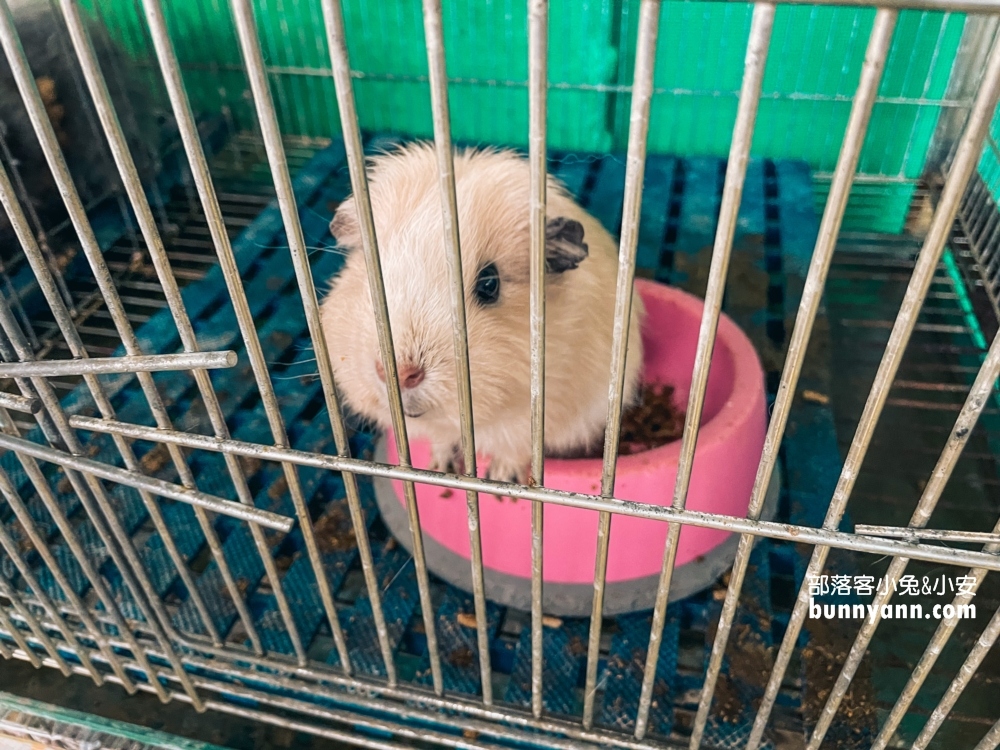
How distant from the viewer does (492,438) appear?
4.04 ft

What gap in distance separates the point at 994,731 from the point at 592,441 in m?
0.75

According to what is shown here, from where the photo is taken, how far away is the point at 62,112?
1.97 m

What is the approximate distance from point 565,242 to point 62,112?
1644mm

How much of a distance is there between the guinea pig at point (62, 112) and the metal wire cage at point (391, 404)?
0.08m

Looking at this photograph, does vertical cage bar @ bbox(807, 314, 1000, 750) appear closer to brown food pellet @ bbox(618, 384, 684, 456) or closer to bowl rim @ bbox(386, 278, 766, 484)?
bowl rim @ bbox(386, 278, 766, 484)

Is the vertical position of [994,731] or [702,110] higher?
[702,110]

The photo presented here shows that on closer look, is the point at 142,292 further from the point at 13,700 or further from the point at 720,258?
the point at 720,258

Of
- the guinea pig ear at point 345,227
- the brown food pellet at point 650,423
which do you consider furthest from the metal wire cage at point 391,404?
the brown food pellet at point 650,423

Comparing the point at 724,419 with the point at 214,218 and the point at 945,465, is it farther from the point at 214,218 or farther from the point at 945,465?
the point at 214,218

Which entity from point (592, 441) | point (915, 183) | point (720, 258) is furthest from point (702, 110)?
point (720, 258)

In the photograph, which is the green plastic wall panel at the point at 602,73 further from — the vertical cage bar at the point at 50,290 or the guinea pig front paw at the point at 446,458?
the vertical cage bar at the point at 50,290

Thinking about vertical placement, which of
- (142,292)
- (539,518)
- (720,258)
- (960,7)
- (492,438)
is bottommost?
(142,292)

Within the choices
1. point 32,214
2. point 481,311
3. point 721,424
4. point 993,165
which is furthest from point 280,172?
point 993,165

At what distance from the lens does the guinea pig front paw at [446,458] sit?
4.47ft
